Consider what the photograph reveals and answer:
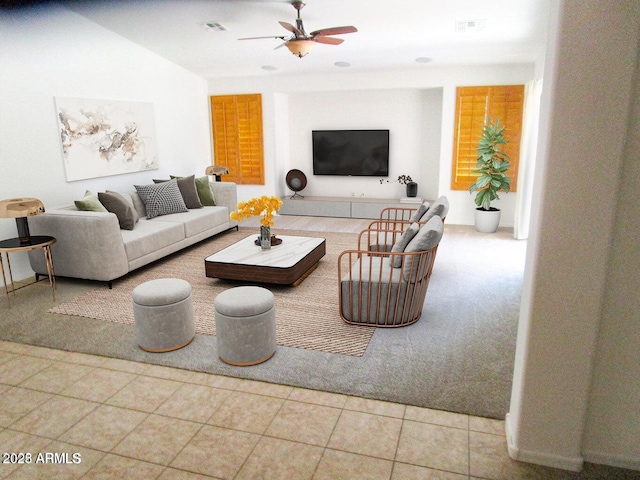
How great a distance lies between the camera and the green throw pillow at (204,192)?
670 centimetres

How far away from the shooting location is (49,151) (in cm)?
503

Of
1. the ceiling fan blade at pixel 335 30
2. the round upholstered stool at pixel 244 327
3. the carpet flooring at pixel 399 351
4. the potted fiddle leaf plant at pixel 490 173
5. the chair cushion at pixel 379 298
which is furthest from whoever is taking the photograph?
the potted fiddle leaf plant at pixel 490 173

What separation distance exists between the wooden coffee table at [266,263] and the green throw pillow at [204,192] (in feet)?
6.48

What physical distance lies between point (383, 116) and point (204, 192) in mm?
3281

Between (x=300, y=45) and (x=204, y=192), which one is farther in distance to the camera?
(x=204, y=192)

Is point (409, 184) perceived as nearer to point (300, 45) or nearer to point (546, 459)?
point (300, 45)

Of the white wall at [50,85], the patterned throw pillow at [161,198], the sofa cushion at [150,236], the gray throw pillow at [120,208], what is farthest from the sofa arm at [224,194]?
the gray throw pillow at [120,208]

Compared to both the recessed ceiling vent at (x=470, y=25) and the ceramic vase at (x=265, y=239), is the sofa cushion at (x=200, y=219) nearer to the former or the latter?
the ceramic vase at (x=265, y=239)

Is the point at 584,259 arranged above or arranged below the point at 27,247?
above

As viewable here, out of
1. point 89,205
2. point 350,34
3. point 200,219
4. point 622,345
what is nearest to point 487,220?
point 350,34

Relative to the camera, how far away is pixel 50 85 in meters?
5.00

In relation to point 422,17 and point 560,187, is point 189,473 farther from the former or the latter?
point 422,17

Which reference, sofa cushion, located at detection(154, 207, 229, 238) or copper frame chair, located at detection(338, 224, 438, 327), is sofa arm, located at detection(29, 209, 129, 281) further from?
copper frame chair, located at detection(338, 224, 438, 327)

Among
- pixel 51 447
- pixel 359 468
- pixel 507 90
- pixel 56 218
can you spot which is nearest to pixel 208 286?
pixel 56 218
